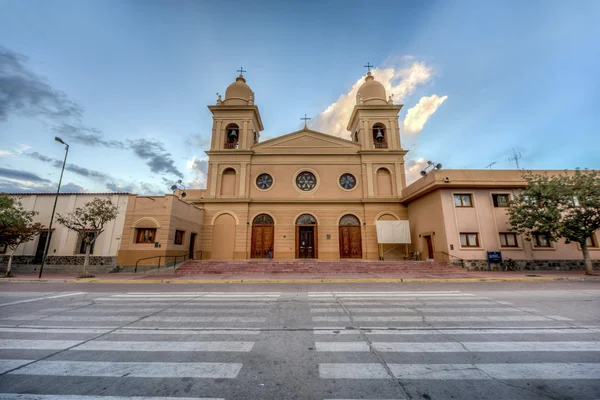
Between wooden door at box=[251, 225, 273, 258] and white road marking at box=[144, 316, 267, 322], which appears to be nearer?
white road marking at box=[144, 316, 267, 322]

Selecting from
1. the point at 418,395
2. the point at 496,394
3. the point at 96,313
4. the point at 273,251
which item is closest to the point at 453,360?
the point at 496,394

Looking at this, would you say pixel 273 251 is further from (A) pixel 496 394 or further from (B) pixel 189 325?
(A) pixel 496 394

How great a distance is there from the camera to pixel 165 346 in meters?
3.91

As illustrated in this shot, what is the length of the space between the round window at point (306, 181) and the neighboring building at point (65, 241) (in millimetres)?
13555

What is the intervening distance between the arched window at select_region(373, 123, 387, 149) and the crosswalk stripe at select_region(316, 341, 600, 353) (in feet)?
70.8

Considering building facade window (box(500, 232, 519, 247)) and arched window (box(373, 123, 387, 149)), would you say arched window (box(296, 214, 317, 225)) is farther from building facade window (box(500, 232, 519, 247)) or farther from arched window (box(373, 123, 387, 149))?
building facade window (box(500, 232, 519, 247))

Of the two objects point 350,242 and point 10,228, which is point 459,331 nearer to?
point 350,242

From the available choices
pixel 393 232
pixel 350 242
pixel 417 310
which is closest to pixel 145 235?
pixel 350 242

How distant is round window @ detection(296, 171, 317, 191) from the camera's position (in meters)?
22.9

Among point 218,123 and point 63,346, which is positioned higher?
point 218,123

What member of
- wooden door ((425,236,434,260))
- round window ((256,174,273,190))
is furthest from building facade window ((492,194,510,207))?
round window ((256,174,273,190))

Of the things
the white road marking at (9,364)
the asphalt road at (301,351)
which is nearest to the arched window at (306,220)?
the asphalt road at (301,351)

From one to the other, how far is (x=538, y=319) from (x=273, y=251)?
17.3m

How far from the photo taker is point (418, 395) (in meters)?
2.54
